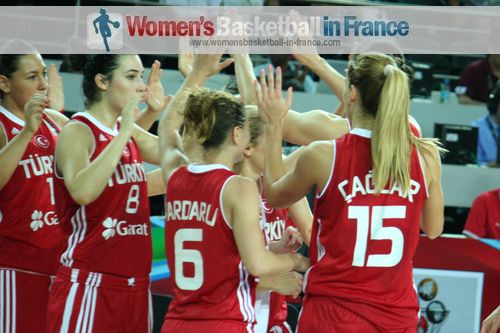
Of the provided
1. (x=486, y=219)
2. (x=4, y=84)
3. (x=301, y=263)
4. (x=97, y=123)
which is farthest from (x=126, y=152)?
(x=486, y=219)

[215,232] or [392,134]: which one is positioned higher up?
[392,134]

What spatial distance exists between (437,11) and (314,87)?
1.58 metres

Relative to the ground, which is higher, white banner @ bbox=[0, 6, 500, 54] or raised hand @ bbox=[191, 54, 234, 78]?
white banner @ bbox=[0, 6, 500, 54]

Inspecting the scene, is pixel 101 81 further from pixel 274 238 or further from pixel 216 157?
pixel 274 238

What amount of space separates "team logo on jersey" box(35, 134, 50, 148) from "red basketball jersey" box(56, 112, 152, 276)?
0.57m

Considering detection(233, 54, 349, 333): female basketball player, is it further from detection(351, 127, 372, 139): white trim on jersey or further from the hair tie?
the hair tie

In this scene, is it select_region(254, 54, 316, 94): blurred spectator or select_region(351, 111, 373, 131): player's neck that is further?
select_region(254, 54, 316, 94): blurred spectator

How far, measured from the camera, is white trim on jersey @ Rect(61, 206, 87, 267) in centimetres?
368

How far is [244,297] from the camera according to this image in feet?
10.6

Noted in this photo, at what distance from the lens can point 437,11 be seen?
7.80 m

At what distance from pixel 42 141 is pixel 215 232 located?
4.97 ft

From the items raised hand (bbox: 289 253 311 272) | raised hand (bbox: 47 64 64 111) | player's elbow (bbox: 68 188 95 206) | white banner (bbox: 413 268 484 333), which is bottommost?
white banner (bbox: 413 268 484 333)

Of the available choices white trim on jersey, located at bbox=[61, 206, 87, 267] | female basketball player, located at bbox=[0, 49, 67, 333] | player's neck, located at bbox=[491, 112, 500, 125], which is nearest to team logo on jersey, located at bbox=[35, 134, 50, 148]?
female basketball player, located at bbox=[0, 49, 67, 333]

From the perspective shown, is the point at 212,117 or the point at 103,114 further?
the point at 103,114
